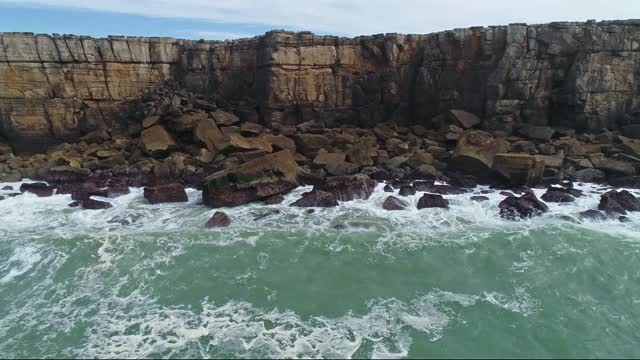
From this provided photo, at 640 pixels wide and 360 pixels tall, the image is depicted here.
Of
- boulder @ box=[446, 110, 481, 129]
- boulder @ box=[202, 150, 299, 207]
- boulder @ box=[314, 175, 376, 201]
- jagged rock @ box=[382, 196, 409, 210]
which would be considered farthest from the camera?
boulder @ box=[446, 110, 481, 129]

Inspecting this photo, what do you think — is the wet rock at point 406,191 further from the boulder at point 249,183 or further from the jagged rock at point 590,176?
the jagged rock at point 590,176

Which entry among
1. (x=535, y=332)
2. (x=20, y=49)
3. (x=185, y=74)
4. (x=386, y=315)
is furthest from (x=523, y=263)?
(x=20, y=49)

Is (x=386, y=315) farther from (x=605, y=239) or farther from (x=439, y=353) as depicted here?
(x=605, y=239)

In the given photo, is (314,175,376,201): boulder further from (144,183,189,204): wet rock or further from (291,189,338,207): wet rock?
(144,183,189,204): wet rock

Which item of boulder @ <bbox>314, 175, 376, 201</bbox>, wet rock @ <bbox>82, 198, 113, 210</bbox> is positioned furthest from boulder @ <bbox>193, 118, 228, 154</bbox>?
boulder @ <bbox>314, 175, 376, 201</bbox>

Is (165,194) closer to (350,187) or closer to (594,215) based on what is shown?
(350,187)

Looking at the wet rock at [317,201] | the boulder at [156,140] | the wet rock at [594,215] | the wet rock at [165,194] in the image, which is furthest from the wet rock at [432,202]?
the boulder at [156,140]

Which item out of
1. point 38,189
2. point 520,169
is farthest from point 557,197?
point 38,189
